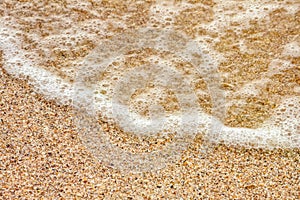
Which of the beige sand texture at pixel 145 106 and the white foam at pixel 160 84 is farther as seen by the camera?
the white foam at pixel 160 84

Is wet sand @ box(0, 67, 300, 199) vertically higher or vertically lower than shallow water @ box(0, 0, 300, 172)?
lower

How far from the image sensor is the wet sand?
6.25 feet

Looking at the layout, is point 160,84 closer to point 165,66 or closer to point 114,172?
point 165,66

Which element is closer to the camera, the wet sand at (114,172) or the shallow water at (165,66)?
the wet sand at (114,172)

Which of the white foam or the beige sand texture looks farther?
the white foam

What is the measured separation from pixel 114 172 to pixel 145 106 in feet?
1.70

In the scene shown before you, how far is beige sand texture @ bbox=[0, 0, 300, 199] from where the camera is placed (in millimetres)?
1935

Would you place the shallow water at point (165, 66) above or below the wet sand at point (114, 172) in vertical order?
above

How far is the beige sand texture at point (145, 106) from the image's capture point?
1935mm

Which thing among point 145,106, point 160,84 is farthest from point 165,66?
point 145,106

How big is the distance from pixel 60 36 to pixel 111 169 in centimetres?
118

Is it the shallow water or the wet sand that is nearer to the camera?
the wet sand

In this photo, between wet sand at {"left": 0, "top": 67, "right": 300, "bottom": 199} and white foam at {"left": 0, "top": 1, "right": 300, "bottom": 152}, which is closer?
wet sand at {"left": 0, "top": 67, "right": 300, "bottom": 199}

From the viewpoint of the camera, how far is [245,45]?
9.14ft
